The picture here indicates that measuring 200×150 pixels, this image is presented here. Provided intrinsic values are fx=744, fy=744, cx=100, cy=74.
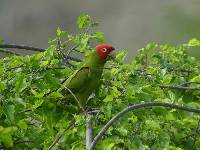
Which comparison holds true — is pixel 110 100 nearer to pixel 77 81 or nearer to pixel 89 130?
pixel 89 130

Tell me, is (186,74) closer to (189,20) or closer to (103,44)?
(103,44)

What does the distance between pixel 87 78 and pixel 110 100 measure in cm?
78

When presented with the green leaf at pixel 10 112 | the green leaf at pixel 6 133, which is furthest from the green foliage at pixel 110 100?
the green leaf at pixel 6 133

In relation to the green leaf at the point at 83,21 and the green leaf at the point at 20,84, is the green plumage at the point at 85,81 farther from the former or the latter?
the green leaf at the point at 20,84

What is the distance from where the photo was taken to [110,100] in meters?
4.25

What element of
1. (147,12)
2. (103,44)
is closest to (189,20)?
(147,12)

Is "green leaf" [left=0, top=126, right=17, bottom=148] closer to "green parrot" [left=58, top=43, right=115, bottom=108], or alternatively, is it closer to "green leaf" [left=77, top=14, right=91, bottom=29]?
"green parrot" [left=58, top=43, right=115, bottom=108]

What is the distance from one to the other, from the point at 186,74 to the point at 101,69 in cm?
60

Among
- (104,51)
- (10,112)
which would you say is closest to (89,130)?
(10,112)

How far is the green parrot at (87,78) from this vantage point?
491cm

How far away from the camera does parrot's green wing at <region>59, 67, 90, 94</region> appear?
16.1 ft

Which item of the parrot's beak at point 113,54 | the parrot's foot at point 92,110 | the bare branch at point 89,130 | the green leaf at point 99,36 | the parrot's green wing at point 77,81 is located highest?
the green leaf at point 99,36

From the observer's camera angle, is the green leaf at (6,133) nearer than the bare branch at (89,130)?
Yes

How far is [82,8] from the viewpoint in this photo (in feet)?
85.4
